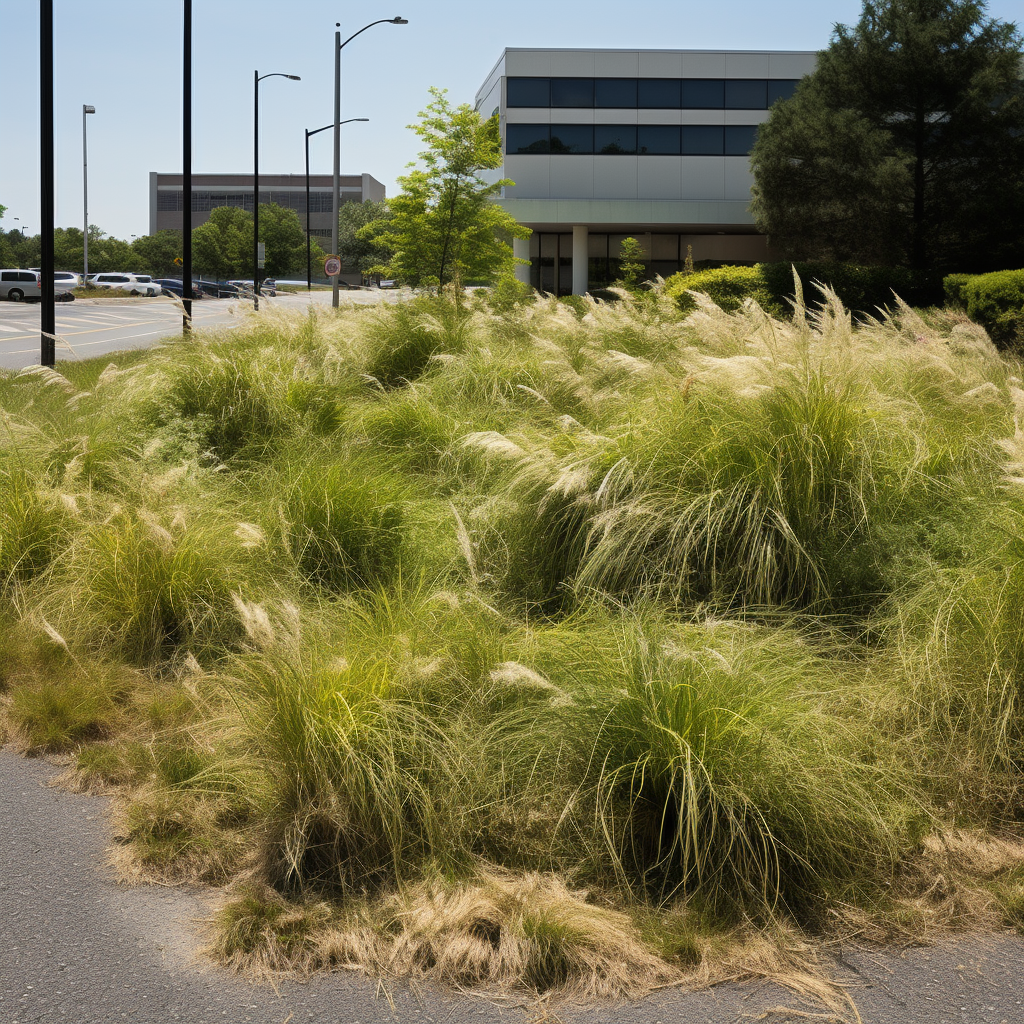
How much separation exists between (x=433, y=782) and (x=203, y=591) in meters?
2.26

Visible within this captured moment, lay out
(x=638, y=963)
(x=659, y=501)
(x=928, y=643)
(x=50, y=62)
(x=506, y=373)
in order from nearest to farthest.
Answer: (x=638, y=963)
(x=928, y=643)
(x=659, y=501)
(x=506, y=373)
(x=50, y=62)

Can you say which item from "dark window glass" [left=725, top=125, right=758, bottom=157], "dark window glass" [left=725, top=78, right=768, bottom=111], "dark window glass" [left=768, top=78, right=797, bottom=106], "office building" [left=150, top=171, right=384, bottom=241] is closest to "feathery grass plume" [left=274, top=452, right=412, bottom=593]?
"dark window glass" [left=725, top=125, right=758, bottom=157]

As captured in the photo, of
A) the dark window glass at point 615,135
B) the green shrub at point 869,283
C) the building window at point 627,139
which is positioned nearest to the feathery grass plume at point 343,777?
the green shrub at point 869,283

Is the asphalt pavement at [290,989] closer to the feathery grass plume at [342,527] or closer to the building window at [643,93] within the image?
the feathery grass plume at [342,527]

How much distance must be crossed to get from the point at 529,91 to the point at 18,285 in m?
30.3

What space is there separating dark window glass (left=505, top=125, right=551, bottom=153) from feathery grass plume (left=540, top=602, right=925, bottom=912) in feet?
151

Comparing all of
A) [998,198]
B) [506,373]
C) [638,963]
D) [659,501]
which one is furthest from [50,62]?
[998,198]

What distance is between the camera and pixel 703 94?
152 ft

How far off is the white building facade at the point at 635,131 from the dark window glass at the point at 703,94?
5 centimetres

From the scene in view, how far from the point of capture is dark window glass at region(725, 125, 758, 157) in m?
46.3

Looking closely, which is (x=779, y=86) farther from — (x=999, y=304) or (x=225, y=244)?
(x=225, y=244)

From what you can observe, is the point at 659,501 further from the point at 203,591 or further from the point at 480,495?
the point at 203,591

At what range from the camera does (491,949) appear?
293 centimetres

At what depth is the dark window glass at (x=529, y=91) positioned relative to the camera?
46.3 m
